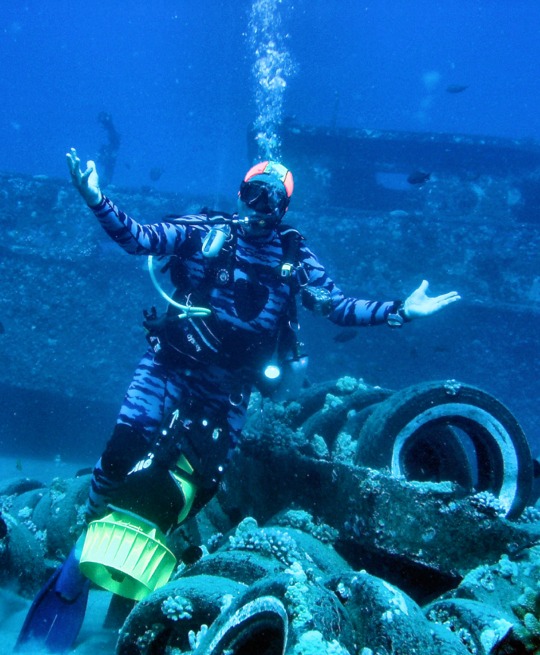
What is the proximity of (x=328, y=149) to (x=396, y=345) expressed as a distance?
5186 millimetres

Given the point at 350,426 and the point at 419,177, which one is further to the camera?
the point at 419,177

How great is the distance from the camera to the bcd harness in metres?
3.50

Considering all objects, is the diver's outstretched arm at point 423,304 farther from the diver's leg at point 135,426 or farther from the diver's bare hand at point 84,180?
the diver's bare hand at point 84,180

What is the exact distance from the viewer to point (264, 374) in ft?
12.1

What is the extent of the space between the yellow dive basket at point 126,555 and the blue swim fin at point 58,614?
55 cm

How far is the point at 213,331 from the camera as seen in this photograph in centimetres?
353

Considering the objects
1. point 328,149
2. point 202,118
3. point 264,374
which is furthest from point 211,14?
point 264,374

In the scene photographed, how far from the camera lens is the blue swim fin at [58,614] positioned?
2.87 m

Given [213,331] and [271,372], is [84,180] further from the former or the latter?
[271,372]

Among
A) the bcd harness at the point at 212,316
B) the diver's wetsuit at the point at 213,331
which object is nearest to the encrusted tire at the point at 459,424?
the diver's wetsuit at the point at 213,331

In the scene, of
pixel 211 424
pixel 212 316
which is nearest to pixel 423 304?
pixel 212 316

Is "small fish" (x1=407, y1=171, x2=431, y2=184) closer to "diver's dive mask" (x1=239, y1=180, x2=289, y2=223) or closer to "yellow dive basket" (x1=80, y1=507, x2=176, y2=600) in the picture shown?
"diver's dive mask" (x1=239, y1=180, x2=289, y2=223)

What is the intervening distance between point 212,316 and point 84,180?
1265mm

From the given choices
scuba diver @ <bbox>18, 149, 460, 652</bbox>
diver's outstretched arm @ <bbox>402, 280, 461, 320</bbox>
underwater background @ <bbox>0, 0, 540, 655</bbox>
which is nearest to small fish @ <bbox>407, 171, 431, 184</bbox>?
underwater background @ <bbox>0, 0, 540, 655</bbox>
